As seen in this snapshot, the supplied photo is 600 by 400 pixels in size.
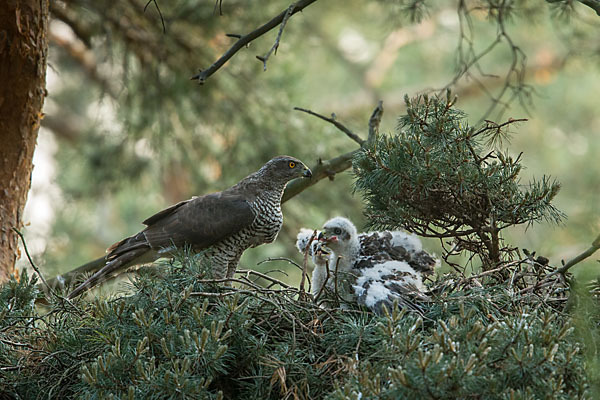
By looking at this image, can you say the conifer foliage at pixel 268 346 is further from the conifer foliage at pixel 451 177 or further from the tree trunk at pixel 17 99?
the tree trunk at pixel 17 99

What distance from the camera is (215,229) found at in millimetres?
3939

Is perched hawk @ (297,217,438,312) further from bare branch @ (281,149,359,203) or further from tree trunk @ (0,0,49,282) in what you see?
tree trunk @ (0,0,49,282)

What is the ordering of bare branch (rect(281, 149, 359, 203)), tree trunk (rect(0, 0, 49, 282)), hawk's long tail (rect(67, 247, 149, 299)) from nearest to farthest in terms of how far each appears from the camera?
tree trunk (rect(0, 0, 49, 282)) < hawk's long tail (rect(67, 247, 149, 299)) < bare branch (rect(281, 149, 359, 203))

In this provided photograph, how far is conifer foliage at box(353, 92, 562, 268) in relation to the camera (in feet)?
9.86

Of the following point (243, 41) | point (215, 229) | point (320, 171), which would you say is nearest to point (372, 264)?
point (215, 229)

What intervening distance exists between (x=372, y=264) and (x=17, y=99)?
6.93 ft

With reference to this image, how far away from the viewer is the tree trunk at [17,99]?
370cm

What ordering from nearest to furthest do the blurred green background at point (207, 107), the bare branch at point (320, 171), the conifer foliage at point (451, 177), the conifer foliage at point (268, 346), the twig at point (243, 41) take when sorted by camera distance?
1. the conifer foliage at point (268, 346)
2. the conifer foliage at point (451, 177)
3. the twig at point (243, 41)
4. the bare branch at point (320, 171)
5. the blurred green background at point (207, 107)

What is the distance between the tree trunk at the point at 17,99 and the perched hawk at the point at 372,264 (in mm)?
1684

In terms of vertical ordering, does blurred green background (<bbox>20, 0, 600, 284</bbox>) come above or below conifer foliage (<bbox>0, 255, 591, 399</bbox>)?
above

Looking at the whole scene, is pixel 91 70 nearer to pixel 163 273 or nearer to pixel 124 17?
pixel 124 17

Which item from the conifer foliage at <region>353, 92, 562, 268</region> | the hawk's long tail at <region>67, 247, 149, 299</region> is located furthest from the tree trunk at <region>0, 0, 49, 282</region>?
the conifer foliage at <region>353, 92, 562, 268</region>

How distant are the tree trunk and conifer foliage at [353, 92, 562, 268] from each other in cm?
189

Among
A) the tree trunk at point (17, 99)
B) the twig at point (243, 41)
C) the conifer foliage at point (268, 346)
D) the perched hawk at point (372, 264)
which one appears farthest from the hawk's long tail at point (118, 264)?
the twig at point (243, 41)
